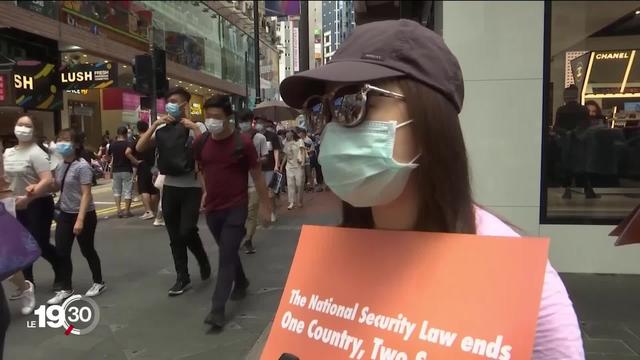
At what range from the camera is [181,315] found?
4.95 meters

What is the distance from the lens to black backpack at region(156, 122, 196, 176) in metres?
5.35

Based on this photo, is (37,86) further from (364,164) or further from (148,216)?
(364,164)

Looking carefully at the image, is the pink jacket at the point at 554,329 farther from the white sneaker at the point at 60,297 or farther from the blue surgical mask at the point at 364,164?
the white sneaker at the point at 60,297

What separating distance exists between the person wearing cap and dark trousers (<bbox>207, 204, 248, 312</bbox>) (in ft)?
11.4

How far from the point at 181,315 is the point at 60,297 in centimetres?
138

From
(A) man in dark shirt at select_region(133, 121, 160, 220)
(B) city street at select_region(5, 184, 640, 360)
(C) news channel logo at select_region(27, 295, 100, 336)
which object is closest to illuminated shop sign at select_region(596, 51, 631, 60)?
(B) city street at select_region(5, 184, 640, 360)

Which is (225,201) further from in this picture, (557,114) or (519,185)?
(557,114)

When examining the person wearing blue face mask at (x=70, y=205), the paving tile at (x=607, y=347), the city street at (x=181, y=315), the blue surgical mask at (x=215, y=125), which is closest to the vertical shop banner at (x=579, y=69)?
the city street at (x=181, y=315)

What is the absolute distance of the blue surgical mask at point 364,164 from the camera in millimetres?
1193

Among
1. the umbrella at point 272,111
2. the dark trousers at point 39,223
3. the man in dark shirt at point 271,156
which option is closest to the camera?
the dark trousers at point 39,223

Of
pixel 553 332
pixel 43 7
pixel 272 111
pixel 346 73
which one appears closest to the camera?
pixel 553 332

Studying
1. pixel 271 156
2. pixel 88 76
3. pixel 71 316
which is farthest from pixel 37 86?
pixel 71 316

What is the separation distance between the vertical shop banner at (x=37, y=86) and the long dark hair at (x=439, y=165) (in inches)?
618

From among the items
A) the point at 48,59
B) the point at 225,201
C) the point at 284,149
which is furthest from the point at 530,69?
the point at 48,59
